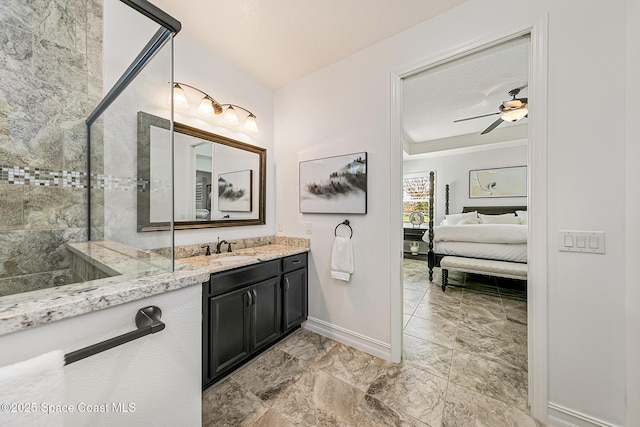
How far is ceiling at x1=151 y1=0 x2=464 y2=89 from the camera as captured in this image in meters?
1.64

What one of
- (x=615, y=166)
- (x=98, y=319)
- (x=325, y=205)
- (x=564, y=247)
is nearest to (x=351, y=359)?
(x=325, y=205)

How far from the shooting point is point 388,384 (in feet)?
5.48

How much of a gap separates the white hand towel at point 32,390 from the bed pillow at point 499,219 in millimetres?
5835

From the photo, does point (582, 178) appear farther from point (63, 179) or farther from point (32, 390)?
point (63, 179)

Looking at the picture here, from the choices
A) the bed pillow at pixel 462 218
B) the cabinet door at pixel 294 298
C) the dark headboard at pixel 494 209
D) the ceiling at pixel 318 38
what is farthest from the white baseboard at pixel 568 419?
the dark headboard at pixel 494 209

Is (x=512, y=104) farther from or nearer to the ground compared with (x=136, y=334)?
farther from the ground

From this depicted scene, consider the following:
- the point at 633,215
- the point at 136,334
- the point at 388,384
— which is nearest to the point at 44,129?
the point at 136,334

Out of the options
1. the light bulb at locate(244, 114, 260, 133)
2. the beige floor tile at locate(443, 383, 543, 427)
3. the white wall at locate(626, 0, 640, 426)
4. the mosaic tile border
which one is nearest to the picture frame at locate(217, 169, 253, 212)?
the light bulb at locate(244, 114, 260, 133)

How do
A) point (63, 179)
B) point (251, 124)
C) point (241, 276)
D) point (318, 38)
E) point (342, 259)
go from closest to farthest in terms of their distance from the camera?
point (63, 179), point (241, 276), point (318, 38), point (342, 259), point (251, 124)

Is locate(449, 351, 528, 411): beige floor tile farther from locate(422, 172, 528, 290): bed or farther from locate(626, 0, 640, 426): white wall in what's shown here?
locate(422, 172, 528, 290): bed

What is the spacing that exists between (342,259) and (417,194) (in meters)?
4.57

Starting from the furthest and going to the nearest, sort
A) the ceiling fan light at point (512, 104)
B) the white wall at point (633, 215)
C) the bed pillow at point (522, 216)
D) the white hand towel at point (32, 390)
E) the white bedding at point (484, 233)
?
the bed pillow at point (522, 216) → the white bedding at point (484, 233) → the ceiling fan light at point (512, 104) → the white wall at point (633, 215) → the white hand towel at point (32, 390)

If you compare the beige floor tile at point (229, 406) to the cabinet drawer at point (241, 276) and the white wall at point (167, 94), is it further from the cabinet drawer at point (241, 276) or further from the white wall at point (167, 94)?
the white wall at point (167, 94)

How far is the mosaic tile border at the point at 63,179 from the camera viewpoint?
4.31 feet
